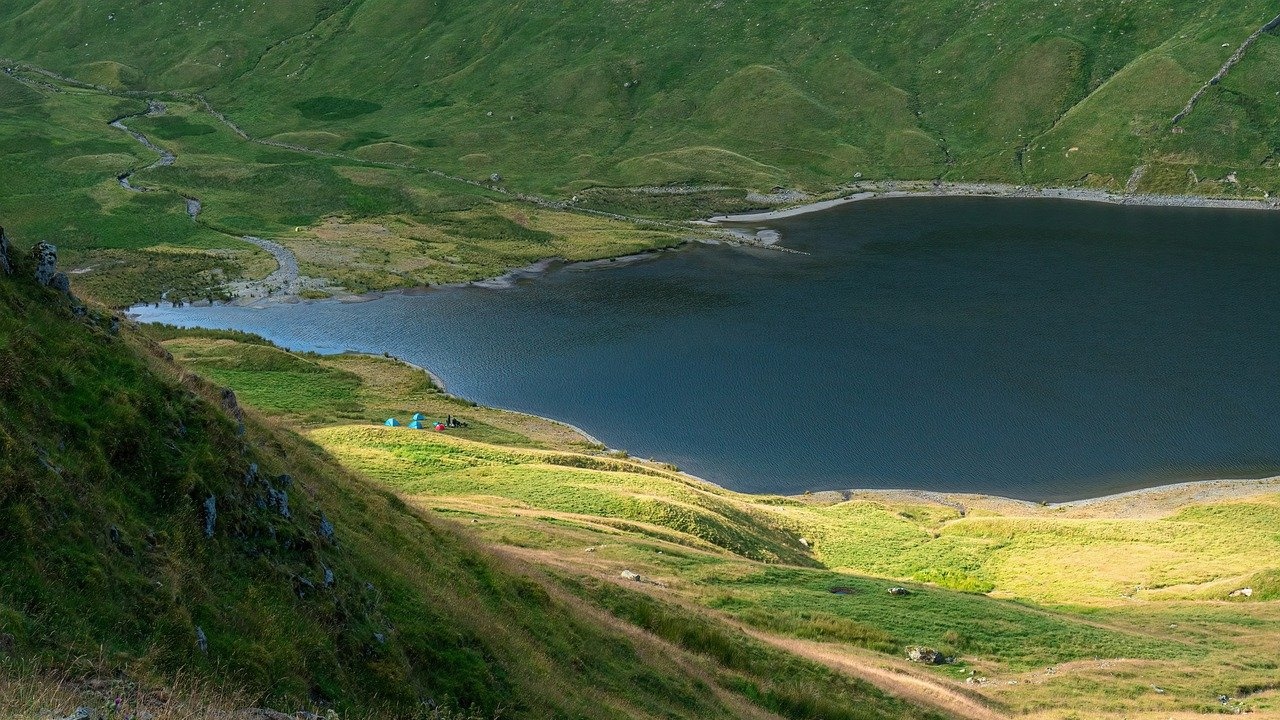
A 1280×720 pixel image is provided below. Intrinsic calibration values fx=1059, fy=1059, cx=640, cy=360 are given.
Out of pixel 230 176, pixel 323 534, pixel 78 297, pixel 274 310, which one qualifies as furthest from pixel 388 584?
pixel 230 176

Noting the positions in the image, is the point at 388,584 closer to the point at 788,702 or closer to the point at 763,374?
the point at 788,702

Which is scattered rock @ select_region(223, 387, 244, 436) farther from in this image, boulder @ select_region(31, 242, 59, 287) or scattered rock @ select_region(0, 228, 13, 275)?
scattered rock @ select_region(0, 228, 13, 275)

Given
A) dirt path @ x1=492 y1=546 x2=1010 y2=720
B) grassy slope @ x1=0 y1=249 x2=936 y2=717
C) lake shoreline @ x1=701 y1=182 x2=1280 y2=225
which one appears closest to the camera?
grassy slope @ x1=0 y1=249 x2=936 y2=717

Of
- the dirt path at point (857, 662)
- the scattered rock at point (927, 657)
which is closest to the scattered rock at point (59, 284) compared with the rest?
the dirt path at point (857, 662)

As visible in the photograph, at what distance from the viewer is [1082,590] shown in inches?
2282

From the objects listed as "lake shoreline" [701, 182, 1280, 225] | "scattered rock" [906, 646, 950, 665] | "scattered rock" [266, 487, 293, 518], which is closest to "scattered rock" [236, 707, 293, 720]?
"scattered rock" [266, 487, 293, 518]

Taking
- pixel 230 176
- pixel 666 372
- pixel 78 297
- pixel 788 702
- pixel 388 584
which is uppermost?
pixel 230 176

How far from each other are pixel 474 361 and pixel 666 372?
20.0 metres

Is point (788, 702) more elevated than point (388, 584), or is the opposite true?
point (388, 584)

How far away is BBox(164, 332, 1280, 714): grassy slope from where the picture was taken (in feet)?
140

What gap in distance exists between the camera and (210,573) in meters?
20.6

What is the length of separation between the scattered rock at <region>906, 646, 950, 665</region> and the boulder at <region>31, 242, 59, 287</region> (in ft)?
110

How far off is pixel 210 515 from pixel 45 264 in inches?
291

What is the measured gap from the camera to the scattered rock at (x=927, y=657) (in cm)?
4247
